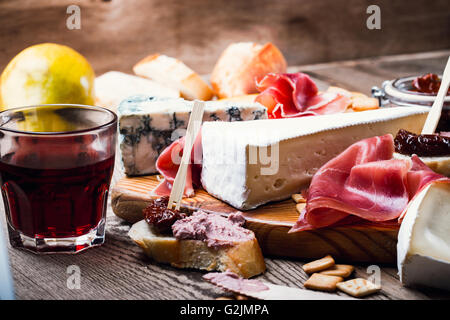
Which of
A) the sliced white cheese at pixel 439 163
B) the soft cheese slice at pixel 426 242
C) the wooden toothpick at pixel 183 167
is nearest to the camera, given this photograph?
the soft cheese slice at pixel 426 242

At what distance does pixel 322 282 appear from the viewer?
0.96 meters

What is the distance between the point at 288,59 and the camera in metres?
2.89

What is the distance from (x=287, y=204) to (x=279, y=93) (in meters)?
0.59

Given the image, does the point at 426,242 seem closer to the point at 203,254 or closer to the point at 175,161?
the point at 203,254

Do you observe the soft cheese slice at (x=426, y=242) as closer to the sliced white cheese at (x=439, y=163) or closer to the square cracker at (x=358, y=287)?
the square cracker at (x=358, y=287)

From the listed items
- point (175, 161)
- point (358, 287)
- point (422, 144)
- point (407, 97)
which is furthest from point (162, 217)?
point (407, 97)

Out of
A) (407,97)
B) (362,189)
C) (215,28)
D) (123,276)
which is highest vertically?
(215,28)

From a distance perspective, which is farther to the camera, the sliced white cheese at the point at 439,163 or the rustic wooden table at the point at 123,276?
the sliced white cheese at the point at 439,163

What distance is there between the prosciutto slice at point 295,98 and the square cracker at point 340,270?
0.71 meters

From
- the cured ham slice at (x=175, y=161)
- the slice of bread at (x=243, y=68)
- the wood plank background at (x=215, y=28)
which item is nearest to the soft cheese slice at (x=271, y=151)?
the cured ham slice at (x=175, y=161)

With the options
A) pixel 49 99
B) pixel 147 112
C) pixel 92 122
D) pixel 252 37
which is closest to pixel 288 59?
pixel 252 37

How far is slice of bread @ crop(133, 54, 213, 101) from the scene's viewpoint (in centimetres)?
201

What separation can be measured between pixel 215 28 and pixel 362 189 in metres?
1.75

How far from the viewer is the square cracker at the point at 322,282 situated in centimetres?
95
